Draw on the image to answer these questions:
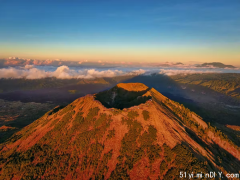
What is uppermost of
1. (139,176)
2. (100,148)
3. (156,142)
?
(156,142)

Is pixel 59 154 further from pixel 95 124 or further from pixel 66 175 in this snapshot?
pixel 95 124

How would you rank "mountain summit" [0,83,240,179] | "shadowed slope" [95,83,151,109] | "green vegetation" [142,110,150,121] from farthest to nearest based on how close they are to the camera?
"shadowed slope" [95,83,151,109]
"green vegetation" [142,110,150,121]
"mountain summit" [0,83,240,179]

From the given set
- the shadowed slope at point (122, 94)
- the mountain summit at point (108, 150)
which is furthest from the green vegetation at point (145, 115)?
the shadowed slope at point (122, 94)

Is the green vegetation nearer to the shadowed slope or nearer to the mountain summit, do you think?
the mountain summit

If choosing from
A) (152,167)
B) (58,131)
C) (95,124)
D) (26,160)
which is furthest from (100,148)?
(26,160)

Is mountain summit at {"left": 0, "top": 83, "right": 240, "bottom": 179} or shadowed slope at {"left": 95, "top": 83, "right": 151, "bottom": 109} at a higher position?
shadowed slope at {"left": 95, "top": 83, "right": 151, "bottom": 109}

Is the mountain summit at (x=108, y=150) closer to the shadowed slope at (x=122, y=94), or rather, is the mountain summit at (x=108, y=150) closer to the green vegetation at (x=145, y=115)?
the green vegetation at (x=145, y=115)

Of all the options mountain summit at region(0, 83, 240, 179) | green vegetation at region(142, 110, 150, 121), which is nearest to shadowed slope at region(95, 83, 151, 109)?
mountain summit at region(0, 83, 240, 179)

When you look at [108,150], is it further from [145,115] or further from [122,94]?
[122,94]

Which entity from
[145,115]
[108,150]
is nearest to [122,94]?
[145,115]
